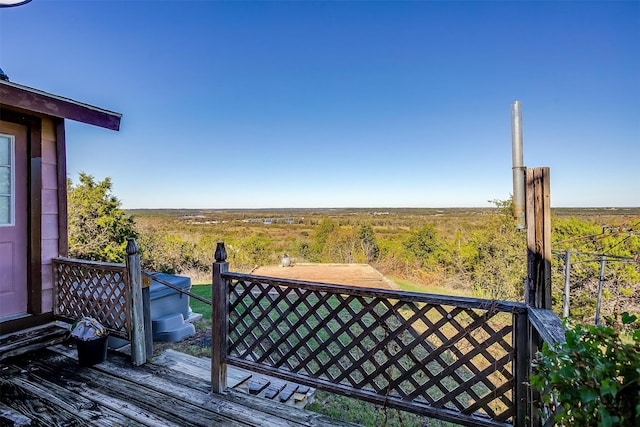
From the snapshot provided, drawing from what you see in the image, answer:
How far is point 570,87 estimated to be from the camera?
314 inches

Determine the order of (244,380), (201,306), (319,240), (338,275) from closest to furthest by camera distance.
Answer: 1. (244,380)
2. (201,306)
3. (338,275)
4. (319,240)

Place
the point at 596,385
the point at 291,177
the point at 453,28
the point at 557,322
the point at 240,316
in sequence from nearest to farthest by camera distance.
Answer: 1. the point at 596,385
2. the point at 557,322
3. the point at 240,316
4. the point at 453,28
5. the point at 291,177

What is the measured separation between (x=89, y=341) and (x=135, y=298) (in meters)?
0.47

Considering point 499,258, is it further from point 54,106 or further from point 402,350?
point 54,106

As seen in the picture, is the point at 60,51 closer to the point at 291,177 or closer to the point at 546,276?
the point at 546,276

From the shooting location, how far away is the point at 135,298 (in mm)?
2867

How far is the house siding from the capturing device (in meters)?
3.24

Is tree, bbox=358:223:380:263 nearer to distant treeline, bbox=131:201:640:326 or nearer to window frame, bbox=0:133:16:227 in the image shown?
distant treeline, bbox=131:201:640:326

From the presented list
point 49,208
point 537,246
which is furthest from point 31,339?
point 537,246

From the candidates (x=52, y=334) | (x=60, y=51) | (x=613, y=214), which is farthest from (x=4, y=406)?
(x=613, y=214)

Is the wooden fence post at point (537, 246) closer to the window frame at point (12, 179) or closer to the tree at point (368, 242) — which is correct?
the window frame at point (12, 179)

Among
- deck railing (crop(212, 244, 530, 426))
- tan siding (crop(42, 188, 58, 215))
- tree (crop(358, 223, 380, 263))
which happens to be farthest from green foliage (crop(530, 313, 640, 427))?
tree (crop(358, 223, 380, 263))

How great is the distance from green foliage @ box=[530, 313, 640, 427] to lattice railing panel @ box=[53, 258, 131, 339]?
127 inches

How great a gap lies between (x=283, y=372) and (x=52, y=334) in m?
2.65
